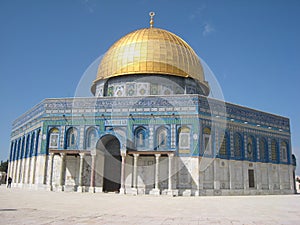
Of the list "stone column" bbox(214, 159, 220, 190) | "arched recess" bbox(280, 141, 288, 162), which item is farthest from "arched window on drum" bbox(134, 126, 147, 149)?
"arched recess" bbox(280, 141, 288, 162)

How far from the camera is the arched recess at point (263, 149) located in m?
26.2

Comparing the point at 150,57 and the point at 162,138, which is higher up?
the point at 150,57

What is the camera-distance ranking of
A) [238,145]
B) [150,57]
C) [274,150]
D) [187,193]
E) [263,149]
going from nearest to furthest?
1. [187,193]
2. [238,145]
3. [150,57]
4. [263,149]
5. [274,150]

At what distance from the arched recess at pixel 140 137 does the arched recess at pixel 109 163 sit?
1668 mm

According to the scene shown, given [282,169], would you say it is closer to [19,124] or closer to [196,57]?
[196,57]

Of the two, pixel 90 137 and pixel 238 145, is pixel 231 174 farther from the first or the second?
pixel 90 137

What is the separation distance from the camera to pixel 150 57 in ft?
85.9

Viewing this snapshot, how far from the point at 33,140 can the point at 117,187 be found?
8.33m

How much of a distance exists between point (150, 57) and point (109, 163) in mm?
8925

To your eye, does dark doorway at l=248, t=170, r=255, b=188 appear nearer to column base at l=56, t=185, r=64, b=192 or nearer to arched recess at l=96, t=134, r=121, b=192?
arched recess at l=96, t=134, r=121, b=192

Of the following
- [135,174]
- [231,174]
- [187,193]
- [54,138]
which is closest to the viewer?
[187,193]

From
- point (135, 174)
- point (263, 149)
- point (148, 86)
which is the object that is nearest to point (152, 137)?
point (135, 174)

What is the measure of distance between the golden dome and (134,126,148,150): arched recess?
5.25m

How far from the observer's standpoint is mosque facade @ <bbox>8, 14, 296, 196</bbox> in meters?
21.7
